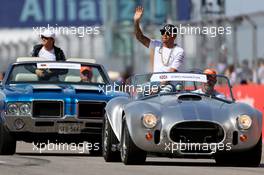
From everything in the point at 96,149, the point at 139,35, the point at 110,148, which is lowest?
the point at 96,149

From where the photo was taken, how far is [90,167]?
41.9 feet

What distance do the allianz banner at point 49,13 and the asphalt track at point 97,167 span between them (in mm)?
46587

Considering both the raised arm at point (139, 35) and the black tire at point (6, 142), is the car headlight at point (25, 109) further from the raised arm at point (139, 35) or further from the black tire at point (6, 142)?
the raised arm at point (139, 35)

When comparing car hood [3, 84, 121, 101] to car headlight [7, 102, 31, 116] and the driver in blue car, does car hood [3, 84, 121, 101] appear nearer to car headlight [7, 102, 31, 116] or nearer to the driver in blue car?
car headlight [7, 102, 31, 116]

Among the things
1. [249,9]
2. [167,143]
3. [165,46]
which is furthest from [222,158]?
[249,9]

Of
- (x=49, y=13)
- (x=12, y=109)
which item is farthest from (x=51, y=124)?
(x=49, y=13)

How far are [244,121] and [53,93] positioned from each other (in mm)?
3493

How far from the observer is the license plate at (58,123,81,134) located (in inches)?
604

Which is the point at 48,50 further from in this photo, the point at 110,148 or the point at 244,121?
the point at 244,121

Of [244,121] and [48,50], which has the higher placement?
[48,50]

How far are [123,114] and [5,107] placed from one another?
8.43ft

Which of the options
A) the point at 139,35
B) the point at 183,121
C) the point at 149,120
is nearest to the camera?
the point at 183,121

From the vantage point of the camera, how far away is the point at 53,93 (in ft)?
50.6

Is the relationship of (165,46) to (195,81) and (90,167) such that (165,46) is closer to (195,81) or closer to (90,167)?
(195,81)
